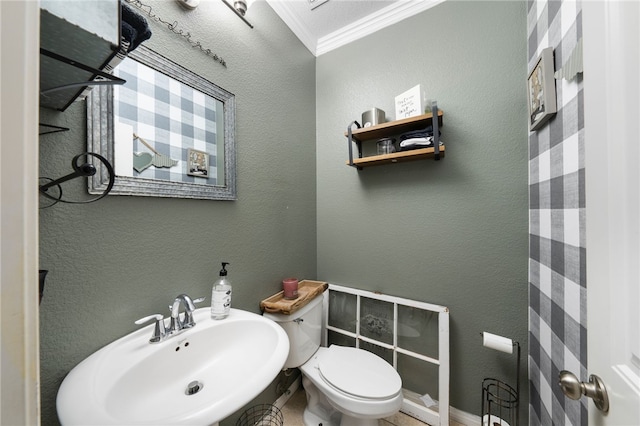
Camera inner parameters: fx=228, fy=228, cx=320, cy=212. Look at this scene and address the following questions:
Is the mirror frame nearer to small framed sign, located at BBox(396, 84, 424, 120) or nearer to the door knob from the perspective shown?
small framed sign, located at BBox(396, 84, 424, 120)

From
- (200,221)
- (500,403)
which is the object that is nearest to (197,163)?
(200,221)

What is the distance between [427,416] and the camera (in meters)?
1.31

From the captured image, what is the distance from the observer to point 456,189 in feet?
4.27

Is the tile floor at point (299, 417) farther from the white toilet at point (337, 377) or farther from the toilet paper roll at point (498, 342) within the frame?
the toilet paper roll at point (498, 342)

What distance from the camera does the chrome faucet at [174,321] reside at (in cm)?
77

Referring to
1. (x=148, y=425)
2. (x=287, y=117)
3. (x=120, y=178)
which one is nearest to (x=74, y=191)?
(x=120, y=178)

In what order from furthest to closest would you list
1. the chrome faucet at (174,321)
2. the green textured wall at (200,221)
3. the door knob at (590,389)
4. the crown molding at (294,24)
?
the crown molding at (294,24) < the chrome faucet at (174,321) < the green textured wall at (200,221) < the door knob at (590,389)

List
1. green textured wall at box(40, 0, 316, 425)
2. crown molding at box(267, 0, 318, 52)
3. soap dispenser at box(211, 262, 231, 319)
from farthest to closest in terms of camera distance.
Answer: crown molding at box(267, 0, 318, 52) < soap dispenser at box(211, 262, 231, 319) < green textured wall at box(40, 0, 316, 425)

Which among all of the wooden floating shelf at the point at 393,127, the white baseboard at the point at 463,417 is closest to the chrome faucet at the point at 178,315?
the wooden floating shelf at the point at 393,127

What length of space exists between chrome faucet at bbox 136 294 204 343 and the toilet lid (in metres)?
0.75

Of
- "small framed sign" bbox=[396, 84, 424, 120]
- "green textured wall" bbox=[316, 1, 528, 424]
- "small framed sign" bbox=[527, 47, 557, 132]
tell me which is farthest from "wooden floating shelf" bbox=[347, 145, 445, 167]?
"small framed sign" bbox=[527, 47, 557, 132]

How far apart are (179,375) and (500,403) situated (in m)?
1.48

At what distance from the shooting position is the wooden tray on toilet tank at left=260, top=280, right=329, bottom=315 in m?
1.23

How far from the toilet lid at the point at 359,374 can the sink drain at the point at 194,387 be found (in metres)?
0.61
